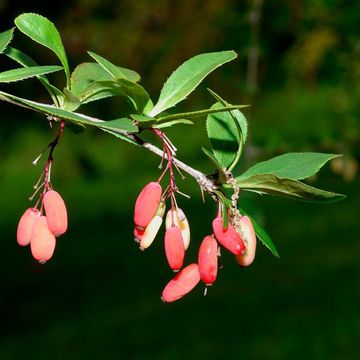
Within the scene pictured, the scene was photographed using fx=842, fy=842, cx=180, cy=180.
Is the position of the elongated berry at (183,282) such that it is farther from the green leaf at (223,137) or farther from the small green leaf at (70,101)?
the small green leaf at (70,101)

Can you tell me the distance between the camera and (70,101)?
1.02 m

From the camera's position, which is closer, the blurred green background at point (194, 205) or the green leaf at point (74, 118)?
the green leaf at point (74, 118)

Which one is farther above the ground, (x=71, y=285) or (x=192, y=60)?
(x=192, y=60)

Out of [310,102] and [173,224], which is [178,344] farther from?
[173,224]

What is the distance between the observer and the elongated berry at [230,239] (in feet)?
3.31

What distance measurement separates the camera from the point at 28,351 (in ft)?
18.6

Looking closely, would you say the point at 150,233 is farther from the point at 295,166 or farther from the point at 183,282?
the point at 295,166

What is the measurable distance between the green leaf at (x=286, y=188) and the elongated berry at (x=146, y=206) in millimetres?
104

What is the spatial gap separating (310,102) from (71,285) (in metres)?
2.84

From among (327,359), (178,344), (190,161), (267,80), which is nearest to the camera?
(267,80)

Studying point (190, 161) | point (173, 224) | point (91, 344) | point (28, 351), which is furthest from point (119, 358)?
point (173, 224)

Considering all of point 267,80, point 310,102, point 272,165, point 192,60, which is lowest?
point 310,102

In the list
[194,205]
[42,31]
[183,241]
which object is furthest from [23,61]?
[194,205]

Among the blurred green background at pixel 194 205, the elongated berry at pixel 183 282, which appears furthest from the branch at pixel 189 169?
the blurred green background at pixel 194 205
